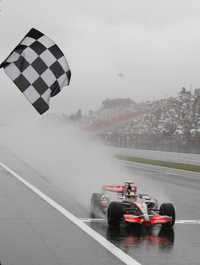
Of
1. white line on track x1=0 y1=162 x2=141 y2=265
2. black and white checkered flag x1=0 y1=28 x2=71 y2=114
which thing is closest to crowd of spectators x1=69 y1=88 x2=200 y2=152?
white line on track x1=0 y1=162 x2=141 y2=265

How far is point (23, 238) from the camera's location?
8656 millimetres

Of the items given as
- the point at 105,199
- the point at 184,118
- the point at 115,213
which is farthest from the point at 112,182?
the point at 184,118

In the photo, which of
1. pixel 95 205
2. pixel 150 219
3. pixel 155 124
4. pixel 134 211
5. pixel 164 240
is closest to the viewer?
pixel 164 240

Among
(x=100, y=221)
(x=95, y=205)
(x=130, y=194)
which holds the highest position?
(x=130, y=194)

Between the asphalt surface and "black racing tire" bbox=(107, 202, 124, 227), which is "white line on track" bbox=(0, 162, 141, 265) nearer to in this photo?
the asphalt surface

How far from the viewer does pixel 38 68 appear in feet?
21.9

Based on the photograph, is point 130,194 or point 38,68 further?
point 130,194

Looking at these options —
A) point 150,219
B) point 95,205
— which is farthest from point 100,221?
point 150,219

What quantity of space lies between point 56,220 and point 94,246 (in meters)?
2.42

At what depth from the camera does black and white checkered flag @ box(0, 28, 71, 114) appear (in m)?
6.48

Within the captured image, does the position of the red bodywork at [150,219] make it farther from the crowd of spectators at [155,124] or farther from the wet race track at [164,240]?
the crowd of spectators at [155,124]

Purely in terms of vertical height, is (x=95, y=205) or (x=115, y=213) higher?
(x=115, y=213)

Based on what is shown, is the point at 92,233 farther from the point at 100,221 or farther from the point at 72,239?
the point at 100,221

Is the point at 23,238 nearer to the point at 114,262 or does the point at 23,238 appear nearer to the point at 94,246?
the point at 94,246
